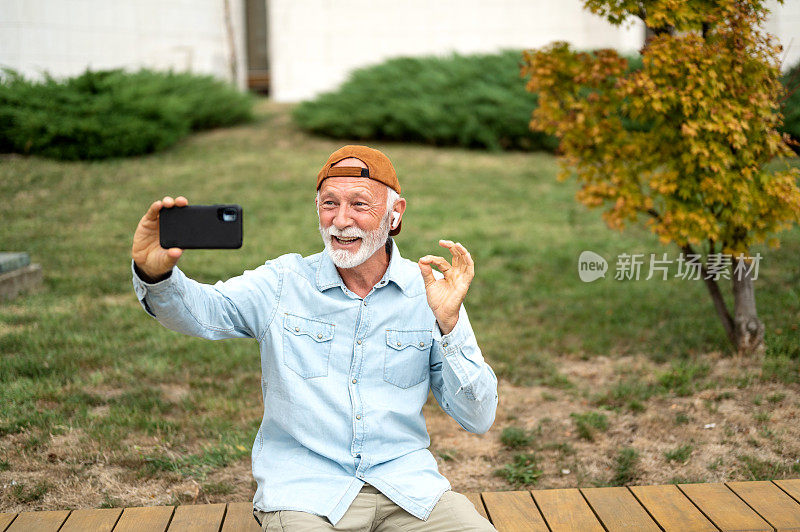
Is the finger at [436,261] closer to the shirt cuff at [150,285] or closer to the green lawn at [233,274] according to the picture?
the shirt cuff at [150,285]

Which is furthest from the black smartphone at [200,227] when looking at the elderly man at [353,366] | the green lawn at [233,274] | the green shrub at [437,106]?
the green shrub at [437,106]

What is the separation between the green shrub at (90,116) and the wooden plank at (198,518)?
9740mm

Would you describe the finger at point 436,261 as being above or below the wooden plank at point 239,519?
above

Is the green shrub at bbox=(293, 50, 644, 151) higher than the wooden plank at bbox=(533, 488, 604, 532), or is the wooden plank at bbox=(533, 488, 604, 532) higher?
the green shrub at bbox=(293, 50, 644, 151)

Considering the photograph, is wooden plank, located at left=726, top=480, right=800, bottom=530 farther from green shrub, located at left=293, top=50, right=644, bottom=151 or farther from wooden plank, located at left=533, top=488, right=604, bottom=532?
green shrub, located at left=293, top=50, right=644, bottom=151

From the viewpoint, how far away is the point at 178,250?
2.27m

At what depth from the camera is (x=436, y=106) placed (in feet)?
44.8

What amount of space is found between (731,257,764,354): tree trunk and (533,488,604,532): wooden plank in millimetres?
2765

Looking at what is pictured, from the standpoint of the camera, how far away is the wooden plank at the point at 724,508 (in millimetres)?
3039

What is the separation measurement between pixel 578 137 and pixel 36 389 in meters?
4.12

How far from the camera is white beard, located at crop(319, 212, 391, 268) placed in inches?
104

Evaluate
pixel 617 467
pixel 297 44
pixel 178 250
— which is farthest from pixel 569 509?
pixel 297 44

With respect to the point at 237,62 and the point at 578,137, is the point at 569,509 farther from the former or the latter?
the point at 237,62

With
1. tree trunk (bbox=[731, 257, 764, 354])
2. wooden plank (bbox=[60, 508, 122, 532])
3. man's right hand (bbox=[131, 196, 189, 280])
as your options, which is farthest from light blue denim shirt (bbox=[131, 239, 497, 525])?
tree trunk (bbox=[731, 257, 764, 354])
